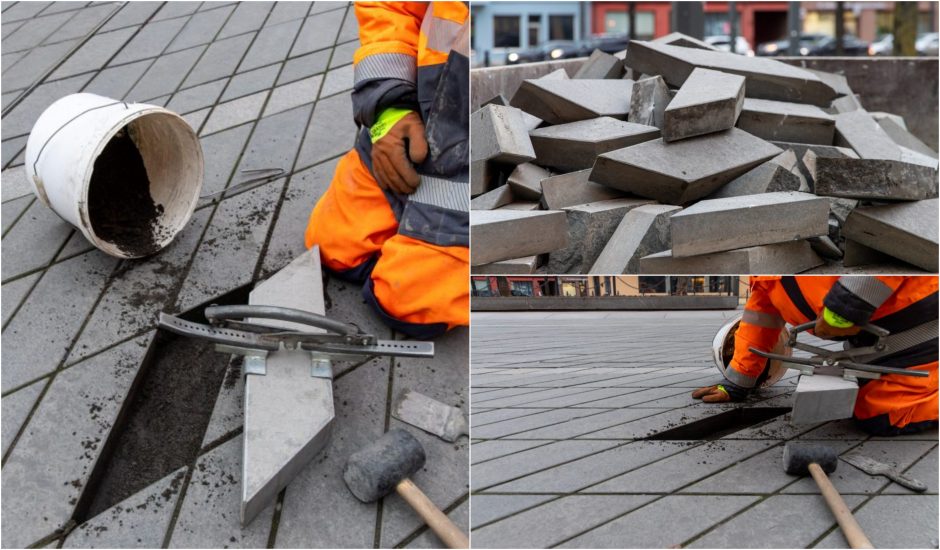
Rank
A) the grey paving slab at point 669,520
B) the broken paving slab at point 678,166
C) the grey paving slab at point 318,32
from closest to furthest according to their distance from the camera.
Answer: the grey paving slab at point 669,520 → the broken paving slab at point 678,166 → the grey paving slab at point 318,32

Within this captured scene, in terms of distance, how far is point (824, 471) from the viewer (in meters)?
1.74

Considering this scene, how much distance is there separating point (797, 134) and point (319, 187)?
2.20 m

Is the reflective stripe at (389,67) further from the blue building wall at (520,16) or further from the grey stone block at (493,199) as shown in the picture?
the blue building wall at (520,16)

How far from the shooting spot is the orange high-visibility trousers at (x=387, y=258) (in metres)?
2.95

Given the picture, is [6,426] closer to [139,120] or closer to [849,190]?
[139,120]

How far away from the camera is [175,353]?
115 inches

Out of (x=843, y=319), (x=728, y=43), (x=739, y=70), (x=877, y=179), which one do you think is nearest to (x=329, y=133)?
(x=739, y=70)

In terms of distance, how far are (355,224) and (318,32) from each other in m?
2.64

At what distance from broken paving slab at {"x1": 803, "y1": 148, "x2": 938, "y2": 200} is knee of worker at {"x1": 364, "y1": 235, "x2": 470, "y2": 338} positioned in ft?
4.15

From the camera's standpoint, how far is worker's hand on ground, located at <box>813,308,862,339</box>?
1.77m

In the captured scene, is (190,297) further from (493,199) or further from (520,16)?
(520,16)

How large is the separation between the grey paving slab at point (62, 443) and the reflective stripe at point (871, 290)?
7.28 feet

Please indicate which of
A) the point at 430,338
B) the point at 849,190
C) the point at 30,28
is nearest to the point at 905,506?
the point at 849,190

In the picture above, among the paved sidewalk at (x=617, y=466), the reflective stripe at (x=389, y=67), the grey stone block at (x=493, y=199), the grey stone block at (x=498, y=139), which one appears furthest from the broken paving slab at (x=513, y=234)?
the reflective stripe at (x=389, y=67)
